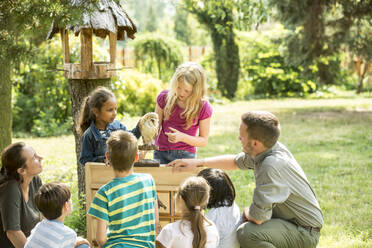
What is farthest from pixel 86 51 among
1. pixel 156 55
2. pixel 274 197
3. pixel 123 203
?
pixel 156 55

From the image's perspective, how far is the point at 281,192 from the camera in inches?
106

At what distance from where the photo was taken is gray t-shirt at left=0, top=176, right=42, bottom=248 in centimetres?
274

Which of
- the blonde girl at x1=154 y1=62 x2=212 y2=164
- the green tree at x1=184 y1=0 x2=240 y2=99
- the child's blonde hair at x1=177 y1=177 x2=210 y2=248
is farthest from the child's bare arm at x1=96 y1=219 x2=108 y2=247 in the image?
the green tree at x1=184 y1=0 x2=240 y2=99

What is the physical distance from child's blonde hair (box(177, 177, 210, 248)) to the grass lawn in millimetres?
1676

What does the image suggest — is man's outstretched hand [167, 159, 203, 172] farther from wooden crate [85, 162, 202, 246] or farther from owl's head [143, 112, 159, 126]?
owl's head [143, 112, 159, 126]

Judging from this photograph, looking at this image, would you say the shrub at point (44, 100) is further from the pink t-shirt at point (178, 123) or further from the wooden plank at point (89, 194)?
the wooden plank at point (89, 194)

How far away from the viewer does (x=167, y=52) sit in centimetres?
1359

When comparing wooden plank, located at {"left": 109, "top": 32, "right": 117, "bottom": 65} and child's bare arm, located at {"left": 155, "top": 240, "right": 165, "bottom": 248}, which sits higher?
wooden plank, located at {"left": 109, "top": 32, "right": 117, "bottom": 65}

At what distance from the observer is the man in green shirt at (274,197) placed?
106 inches

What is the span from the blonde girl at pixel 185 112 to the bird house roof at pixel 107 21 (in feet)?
2.43

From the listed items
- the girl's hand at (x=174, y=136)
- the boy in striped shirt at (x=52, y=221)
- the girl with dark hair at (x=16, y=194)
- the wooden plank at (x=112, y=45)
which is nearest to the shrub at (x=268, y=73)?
the wooden plank at (x=112, y=45)

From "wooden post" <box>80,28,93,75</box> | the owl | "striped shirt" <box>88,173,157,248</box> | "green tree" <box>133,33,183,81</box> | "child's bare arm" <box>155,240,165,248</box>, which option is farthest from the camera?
"green tree" <box>133,33,183,81</box>

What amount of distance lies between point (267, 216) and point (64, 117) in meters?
7.99

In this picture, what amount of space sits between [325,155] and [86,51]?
439 cm
